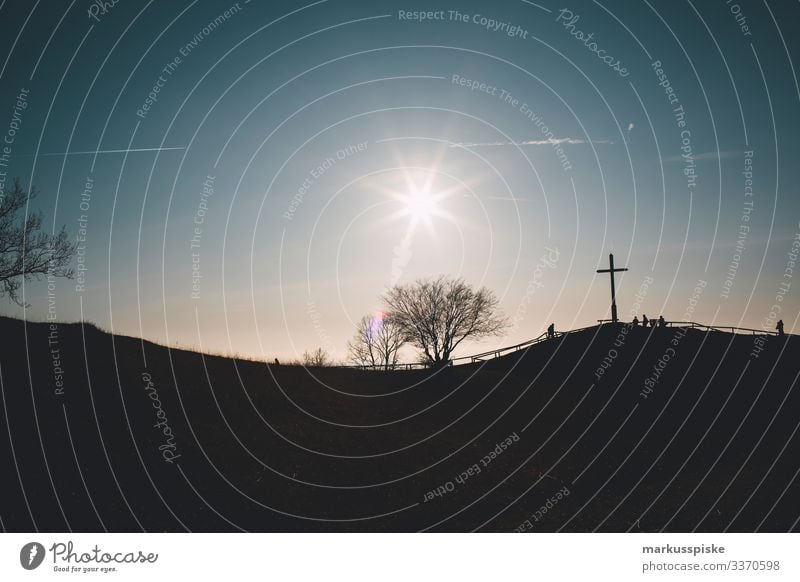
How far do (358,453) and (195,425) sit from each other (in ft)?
15.9

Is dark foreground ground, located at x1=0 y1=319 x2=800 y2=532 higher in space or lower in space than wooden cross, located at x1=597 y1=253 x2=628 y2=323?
lower

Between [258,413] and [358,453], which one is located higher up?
[258,413]

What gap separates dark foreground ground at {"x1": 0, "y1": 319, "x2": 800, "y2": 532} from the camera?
11.8 meters

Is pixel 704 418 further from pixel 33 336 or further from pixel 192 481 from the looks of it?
pixel 33 336

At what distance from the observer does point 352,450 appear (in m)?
15.9

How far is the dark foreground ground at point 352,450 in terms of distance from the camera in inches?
466

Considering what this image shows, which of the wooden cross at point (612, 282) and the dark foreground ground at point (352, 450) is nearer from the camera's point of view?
the dark foreground ground at point (352, 450)

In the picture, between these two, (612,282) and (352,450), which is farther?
(612,282)

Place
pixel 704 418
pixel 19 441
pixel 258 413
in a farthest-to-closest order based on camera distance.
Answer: pixel 704 418
pixel 258 413
pixel 19 441

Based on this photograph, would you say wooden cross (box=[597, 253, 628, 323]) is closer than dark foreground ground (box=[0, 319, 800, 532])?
No

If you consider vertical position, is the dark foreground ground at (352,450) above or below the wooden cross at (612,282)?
below

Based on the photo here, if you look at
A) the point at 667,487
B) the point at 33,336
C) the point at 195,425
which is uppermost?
the point at 33,336

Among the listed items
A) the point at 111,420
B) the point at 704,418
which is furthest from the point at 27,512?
the point at 704,418

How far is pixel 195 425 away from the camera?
50.8ft
